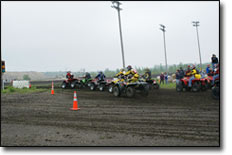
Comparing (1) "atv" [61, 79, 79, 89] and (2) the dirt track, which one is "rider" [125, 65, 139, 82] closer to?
(2) the dirt track

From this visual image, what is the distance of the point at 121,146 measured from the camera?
4.23m

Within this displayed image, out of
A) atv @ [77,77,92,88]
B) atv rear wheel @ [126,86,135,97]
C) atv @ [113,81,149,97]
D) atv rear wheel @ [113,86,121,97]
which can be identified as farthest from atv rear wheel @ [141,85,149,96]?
atv @ [77,77,92,88]

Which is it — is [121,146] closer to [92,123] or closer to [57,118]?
[92,123]

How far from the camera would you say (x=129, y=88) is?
12.0 m

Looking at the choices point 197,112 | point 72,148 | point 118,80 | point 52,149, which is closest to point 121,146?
point 72,148

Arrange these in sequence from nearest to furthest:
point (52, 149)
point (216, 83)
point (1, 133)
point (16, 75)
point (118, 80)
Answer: point (52, 149), point (1, 133), point (216, 83), point (118, 80), point (16, 75)

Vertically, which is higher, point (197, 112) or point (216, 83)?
point (216, 83)

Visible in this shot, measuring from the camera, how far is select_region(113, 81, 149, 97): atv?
Result: 11.9 metres

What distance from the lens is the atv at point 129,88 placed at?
11930 mm

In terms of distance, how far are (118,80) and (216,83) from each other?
564 centimetres

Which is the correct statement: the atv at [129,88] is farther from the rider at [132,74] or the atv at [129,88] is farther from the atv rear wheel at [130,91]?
the rider at [132,74]

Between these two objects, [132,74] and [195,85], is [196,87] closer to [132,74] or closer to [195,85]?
[195,85]

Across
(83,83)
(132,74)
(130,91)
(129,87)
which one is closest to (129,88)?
(129,87)

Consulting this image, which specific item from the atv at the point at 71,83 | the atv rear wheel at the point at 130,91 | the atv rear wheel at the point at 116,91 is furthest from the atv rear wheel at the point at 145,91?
Answer: the atv at the point at 71,83
